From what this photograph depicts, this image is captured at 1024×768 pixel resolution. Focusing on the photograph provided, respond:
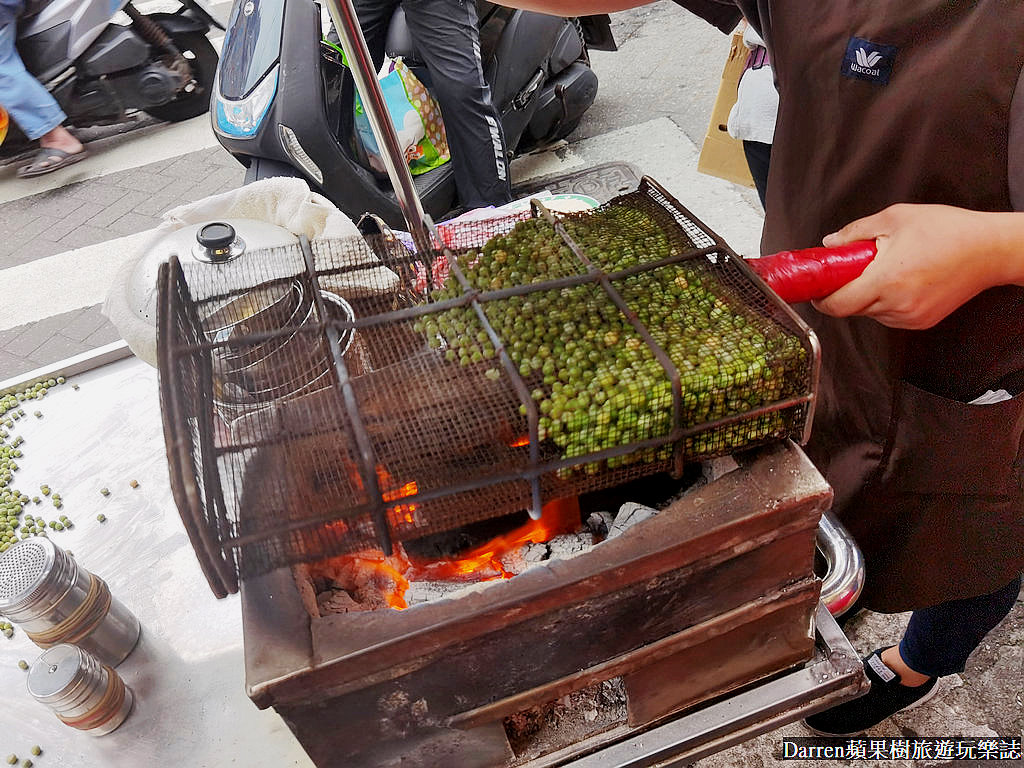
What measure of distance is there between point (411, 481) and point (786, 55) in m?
1.26

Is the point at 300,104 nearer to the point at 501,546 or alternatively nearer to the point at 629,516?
the point at 501,546

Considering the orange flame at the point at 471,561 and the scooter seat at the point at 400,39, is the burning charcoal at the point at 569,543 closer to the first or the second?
the orange flame at the point at 471,561

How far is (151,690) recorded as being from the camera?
202 centimetres

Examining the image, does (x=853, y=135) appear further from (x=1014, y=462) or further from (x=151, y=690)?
(x=151, y=690)

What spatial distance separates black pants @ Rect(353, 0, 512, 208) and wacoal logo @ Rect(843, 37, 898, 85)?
110 inches

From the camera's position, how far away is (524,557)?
174 centimetres

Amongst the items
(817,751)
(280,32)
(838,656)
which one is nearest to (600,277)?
(838,656)

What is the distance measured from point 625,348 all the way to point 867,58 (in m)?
0.80

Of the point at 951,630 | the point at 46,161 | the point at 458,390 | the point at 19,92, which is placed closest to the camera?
the point at 458,390

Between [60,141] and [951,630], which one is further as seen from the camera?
[60,141]

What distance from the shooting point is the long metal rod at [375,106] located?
5.03ft

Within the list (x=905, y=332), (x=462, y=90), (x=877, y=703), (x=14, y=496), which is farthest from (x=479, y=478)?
(x=462, y=90)

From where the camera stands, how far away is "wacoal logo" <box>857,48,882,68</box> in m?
1.49

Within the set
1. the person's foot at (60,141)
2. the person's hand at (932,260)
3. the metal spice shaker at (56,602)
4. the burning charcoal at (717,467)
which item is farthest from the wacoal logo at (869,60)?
the person's foot at (60,141)
